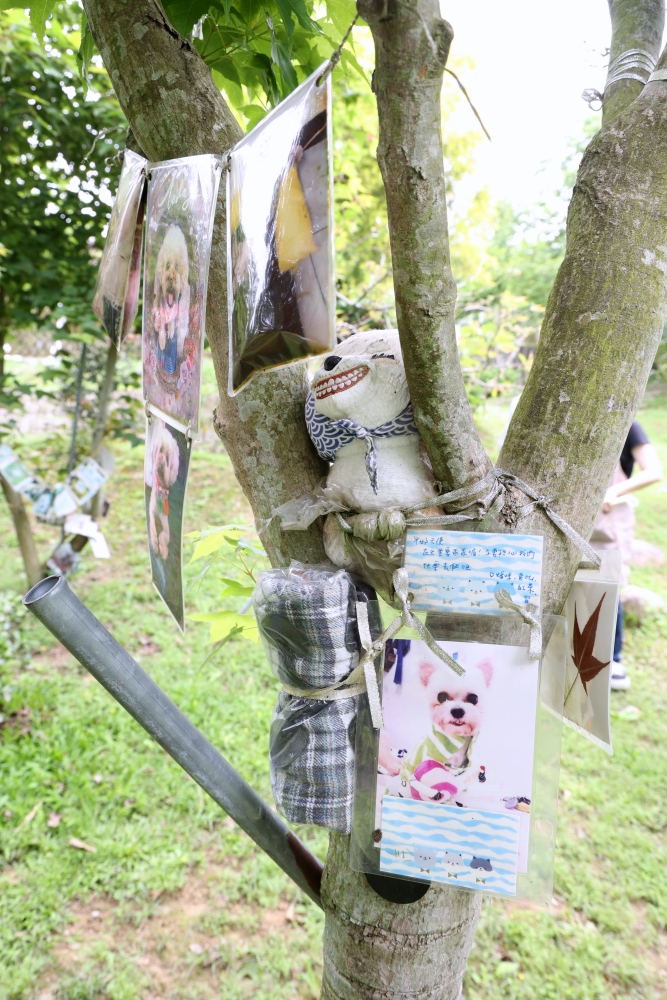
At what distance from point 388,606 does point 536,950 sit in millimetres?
1627

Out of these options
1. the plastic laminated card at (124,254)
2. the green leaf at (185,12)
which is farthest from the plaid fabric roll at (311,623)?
the green leaf at (185,12)

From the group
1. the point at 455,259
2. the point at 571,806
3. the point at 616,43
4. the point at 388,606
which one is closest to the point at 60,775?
the point at 571,806

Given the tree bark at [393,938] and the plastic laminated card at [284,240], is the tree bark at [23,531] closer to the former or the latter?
the tree bark at [393,938]

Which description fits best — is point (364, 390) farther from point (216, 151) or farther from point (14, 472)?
point (14, 472)

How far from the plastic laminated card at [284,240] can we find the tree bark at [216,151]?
0.62 feet

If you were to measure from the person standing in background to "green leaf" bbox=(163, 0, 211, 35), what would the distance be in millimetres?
2258

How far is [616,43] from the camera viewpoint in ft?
3.23

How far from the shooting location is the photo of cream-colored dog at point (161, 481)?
896 mm

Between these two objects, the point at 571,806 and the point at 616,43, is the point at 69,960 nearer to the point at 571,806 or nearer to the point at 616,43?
the point at 571,806

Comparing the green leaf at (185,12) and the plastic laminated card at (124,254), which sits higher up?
the green leaf at (185,12)

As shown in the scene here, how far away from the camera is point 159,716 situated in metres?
0.90

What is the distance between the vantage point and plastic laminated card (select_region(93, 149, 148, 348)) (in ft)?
3.19

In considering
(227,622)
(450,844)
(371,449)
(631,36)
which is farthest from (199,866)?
(631,36)

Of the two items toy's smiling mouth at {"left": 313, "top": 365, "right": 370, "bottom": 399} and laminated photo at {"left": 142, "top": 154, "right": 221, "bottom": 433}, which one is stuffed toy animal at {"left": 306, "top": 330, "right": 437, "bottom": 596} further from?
laminated photo at {"left": 142, "top": 154, "right": 221, "bottom": 433}
